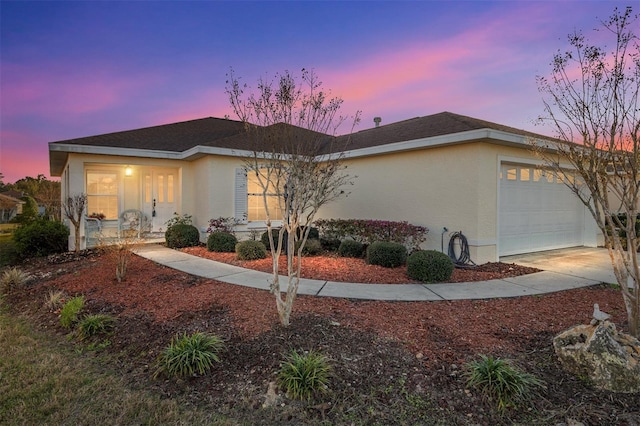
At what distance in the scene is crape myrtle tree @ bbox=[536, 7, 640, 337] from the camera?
3.26 metres

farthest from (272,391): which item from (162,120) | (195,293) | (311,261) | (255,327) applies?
(162,120)

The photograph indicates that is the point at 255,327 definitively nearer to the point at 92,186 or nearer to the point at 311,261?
the point at 311,261

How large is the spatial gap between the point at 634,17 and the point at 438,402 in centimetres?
490

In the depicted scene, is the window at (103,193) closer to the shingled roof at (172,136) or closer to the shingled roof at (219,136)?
the shingled roof at (219,136)

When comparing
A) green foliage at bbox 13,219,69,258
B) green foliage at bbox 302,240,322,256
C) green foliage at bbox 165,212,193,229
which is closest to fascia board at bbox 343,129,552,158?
green foliage at bbox 302,240,322,256

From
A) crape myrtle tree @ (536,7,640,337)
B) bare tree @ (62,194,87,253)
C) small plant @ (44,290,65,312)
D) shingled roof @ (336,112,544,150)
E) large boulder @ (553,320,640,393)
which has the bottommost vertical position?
small plant @ (44,290,65,312)

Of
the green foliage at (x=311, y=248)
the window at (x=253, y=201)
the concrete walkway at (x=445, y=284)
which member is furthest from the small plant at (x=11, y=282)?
the green foliage at (x=311, y=248)

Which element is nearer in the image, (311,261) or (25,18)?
(311,261)

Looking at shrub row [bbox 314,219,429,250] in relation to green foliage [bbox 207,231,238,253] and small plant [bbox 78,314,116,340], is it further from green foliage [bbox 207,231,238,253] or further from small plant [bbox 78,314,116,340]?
small plant [bbox 78,314,116,340]

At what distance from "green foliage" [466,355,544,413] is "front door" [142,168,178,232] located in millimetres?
11119

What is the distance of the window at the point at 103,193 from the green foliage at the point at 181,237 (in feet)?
9.07

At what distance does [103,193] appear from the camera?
10570 millimetres

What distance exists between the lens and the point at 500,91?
30.9ft

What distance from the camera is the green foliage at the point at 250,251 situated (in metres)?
7.70
